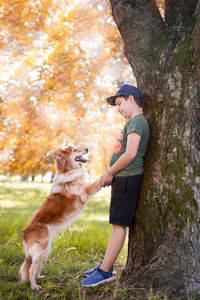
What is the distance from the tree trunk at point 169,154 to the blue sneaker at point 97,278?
26 cm

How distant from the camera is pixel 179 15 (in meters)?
3.73

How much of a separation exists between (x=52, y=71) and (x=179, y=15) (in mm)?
6294

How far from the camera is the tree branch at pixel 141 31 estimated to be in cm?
362

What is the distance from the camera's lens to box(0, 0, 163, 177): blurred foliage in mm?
8219

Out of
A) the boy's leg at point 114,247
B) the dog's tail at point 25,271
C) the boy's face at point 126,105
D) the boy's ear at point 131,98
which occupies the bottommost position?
the dog's tail at point 25,271

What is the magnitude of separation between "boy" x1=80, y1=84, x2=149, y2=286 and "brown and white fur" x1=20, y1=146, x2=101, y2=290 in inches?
27.2

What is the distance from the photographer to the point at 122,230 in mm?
3330

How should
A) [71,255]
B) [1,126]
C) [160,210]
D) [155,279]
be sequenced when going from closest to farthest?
[155,279] < [160,210] < [71,255] < [1,126]

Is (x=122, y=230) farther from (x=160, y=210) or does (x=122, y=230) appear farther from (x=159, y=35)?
(x=159, y=35)

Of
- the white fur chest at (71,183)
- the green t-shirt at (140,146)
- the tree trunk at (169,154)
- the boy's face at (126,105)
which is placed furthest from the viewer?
the white fur chest at (71,183)

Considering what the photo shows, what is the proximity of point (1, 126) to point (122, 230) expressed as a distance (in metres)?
7.27

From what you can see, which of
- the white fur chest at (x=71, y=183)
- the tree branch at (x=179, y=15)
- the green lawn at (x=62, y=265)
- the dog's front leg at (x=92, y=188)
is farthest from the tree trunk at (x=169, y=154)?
the white fur chest at (x=71, y=183)

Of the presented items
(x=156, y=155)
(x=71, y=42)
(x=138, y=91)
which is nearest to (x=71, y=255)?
(x=156, y=155)

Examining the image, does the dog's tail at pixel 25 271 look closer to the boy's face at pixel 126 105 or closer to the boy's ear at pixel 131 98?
the boy's face at pixel 126 105
